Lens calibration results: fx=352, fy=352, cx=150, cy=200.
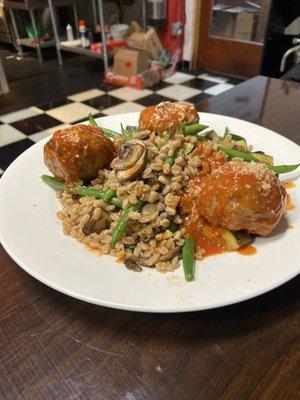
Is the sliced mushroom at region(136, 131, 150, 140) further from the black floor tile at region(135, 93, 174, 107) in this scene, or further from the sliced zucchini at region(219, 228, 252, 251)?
the black floor tile at region(135, 93, 174, 107)

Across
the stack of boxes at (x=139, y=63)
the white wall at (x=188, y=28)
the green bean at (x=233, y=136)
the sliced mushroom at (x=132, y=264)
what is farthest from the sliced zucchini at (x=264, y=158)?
the white wall at (x=188, y=28)

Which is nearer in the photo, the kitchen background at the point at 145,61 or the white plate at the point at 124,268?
the white plate at the point at 124,268

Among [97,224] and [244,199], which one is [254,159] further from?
[97,224]

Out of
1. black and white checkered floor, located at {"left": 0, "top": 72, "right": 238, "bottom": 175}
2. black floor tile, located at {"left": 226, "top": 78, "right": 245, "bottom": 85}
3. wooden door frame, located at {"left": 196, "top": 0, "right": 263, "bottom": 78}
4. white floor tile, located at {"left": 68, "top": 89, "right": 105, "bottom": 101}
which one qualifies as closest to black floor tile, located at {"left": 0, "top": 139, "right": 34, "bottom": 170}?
black and white checkered floor, located at {"left": 0, "top": 72, "right": 238, "bottom": 175}

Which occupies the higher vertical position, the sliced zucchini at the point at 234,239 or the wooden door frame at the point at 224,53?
the sliced zucchini at the point at 234,239

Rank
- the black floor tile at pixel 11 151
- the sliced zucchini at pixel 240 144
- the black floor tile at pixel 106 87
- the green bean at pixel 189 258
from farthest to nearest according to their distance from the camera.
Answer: the black floor tile at pixel 106 87 → the black floor tile at pixel 11 151 → the sliced zucchini at pixel 240 144 → the green bean at pixel 189 258

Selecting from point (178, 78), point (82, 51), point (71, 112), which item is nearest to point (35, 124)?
point (71, 112)

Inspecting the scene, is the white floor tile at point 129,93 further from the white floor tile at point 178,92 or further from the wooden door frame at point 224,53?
the wooden door frame at point 224,53

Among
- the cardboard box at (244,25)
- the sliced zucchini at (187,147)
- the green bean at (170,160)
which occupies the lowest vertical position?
the cardboard box at (244,25)
